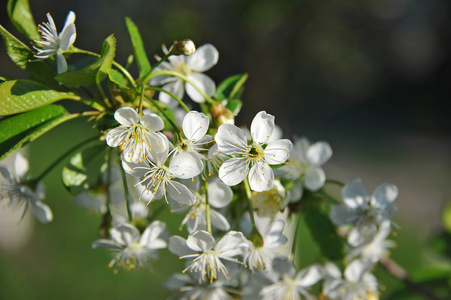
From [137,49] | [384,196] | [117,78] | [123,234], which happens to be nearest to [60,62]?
[117,78]

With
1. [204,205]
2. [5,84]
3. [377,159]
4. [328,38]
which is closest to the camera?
[5,84]

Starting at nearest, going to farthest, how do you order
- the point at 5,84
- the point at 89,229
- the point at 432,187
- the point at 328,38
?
the point at 5,84 → the point at 89,229 → the point at 432,187 → the point at 328,38

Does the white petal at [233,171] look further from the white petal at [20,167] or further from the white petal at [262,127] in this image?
the white petal at [20,167]

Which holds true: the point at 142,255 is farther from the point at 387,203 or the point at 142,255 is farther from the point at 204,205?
the point at 387,203

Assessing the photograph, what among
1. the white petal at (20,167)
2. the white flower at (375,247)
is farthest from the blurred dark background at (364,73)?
the white petal at (20,167)

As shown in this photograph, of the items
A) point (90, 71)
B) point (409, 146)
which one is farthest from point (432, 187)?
point (90, 71)
